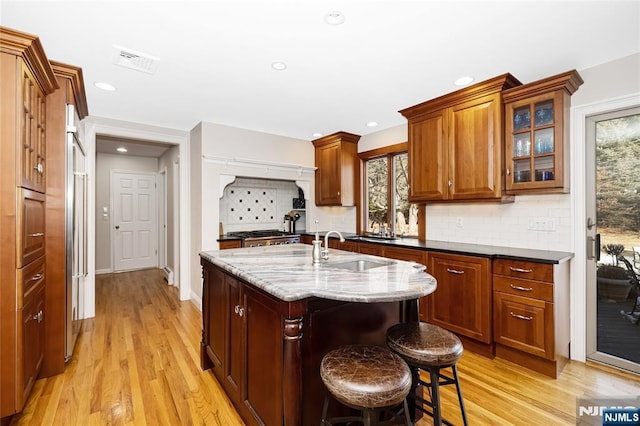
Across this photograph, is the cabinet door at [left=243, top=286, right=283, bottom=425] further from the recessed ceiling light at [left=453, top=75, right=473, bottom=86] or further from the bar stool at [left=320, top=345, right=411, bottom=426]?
the recessed ceiling light at [left=453, top=75, right=473, bottom=86]

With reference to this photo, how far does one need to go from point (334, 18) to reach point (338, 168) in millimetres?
Result: 2880

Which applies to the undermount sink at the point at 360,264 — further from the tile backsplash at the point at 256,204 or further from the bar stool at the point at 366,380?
the tile backsplash at the point at 256,204

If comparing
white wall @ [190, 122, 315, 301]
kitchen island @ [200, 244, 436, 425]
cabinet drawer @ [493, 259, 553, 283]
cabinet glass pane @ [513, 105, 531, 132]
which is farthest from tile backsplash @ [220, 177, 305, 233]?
cabinet glass pane @ [513, 105, 531, 132]

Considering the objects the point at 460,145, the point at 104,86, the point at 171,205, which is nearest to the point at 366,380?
the point at 460,145

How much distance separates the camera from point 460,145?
3.00 metres

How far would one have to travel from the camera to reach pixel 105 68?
252cm

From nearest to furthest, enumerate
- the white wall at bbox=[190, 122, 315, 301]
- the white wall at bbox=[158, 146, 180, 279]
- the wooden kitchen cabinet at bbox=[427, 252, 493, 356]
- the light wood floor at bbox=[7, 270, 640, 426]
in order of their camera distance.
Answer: the light wood floor at bbox=[7, 270, 640, 426] < the wooden kitchen cabinet at bbox=[427, 252, 493, 356] < the white wall at bbox=[190, 122, 315, 301] < the white wall at bbox=[158, 146, 180, 279]

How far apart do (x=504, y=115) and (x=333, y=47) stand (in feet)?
5.69

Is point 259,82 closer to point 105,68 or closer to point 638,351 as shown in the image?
point 105,68

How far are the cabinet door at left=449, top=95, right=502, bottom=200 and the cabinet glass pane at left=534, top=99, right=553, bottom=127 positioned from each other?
0.93ft

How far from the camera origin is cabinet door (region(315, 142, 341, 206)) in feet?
15.4

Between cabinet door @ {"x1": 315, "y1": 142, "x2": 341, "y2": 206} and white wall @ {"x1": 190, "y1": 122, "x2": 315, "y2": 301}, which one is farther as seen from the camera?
cabinet door @ {"x1": 315, "y1": 142, "x2": 341, "y2": 206}

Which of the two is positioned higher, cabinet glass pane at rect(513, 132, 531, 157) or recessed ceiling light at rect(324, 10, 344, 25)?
recessed ceiling light at rect(324, 10, 344, 25)

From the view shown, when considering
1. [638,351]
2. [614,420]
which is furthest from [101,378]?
[638,351]
